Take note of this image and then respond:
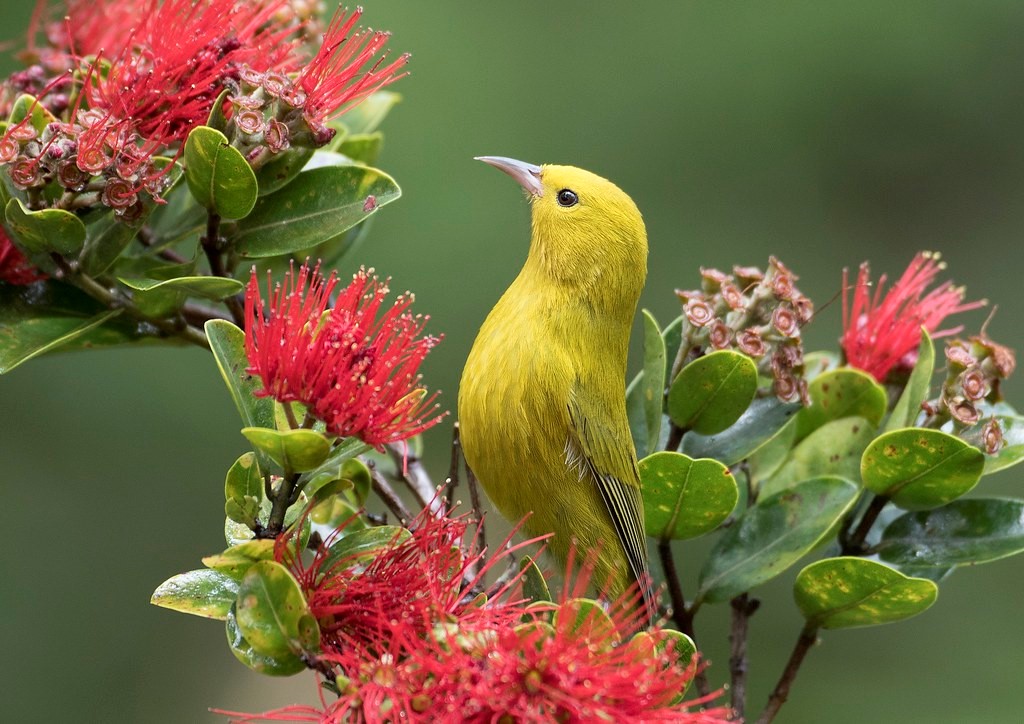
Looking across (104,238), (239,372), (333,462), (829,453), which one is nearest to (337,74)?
(104,238)

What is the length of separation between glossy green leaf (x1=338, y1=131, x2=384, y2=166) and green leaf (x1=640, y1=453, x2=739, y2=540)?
1181 mm

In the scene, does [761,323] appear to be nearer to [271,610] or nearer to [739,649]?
[739,649]

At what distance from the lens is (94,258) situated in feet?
8.47

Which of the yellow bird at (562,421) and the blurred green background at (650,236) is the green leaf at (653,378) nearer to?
the yellow bird at (562,421)

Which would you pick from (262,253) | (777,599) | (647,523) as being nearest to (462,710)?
(647,523)

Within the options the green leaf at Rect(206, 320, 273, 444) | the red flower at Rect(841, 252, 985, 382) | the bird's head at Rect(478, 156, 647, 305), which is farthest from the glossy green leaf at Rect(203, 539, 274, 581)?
the red flower at Rect(841, 252, 985, 382)

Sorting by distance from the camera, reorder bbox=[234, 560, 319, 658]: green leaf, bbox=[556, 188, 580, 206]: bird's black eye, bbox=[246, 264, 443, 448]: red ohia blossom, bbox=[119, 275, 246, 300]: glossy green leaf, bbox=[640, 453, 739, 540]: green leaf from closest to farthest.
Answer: bbox=[234, 560, 319, 658]: green leaf, bbox=[246, 264, 443, 448]: red ohia blossom, bbox=[119, 275, 246, 300]: glossy green leaf, bbox=[640, 453, 739, 540]: green leaf, bbox=[556, 188, 580, 206]: bird's black eye

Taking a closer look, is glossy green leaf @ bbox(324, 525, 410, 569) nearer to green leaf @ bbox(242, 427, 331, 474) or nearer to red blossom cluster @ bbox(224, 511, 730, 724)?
red blossom cluster @ bbox(224, 511, 730, 724)

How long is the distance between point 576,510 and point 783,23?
454 cm

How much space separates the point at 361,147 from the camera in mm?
3287

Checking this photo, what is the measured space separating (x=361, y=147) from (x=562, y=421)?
0.91 meters

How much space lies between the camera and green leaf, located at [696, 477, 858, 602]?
9.07 ft

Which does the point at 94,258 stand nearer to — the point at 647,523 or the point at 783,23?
the point at 647,523

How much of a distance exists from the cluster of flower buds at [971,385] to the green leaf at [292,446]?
1.55 meters
